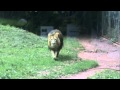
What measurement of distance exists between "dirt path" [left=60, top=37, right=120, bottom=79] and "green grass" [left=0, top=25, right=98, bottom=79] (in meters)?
0.06

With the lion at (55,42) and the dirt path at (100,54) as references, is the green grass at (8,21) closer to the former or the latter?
the lion at (55,42)

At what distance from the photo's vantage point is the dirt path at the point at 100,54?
493cm

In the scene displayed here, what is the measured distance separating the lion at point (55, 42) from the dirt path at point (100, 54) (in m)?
0.25

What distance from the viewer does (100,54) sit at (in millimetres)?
5000

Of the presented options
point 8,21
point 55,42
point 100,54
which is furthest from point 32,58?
point 100,54

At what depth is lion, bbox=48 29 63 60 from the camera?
5.01m

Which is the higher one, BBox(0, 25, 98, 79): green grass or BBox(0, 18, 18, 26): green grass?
BBox(0, 18, 18, 26): green grass

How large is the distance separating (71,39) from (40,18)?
1.43 feet

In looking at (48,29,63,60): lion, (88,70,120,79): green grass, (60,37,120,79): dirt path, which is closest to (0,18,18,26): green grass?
(48,29,63,60): lion

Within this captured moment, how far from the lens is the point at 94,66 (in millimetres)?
4973

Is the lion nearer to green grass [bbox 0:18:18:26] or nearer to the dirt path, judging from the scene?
the dirt path
